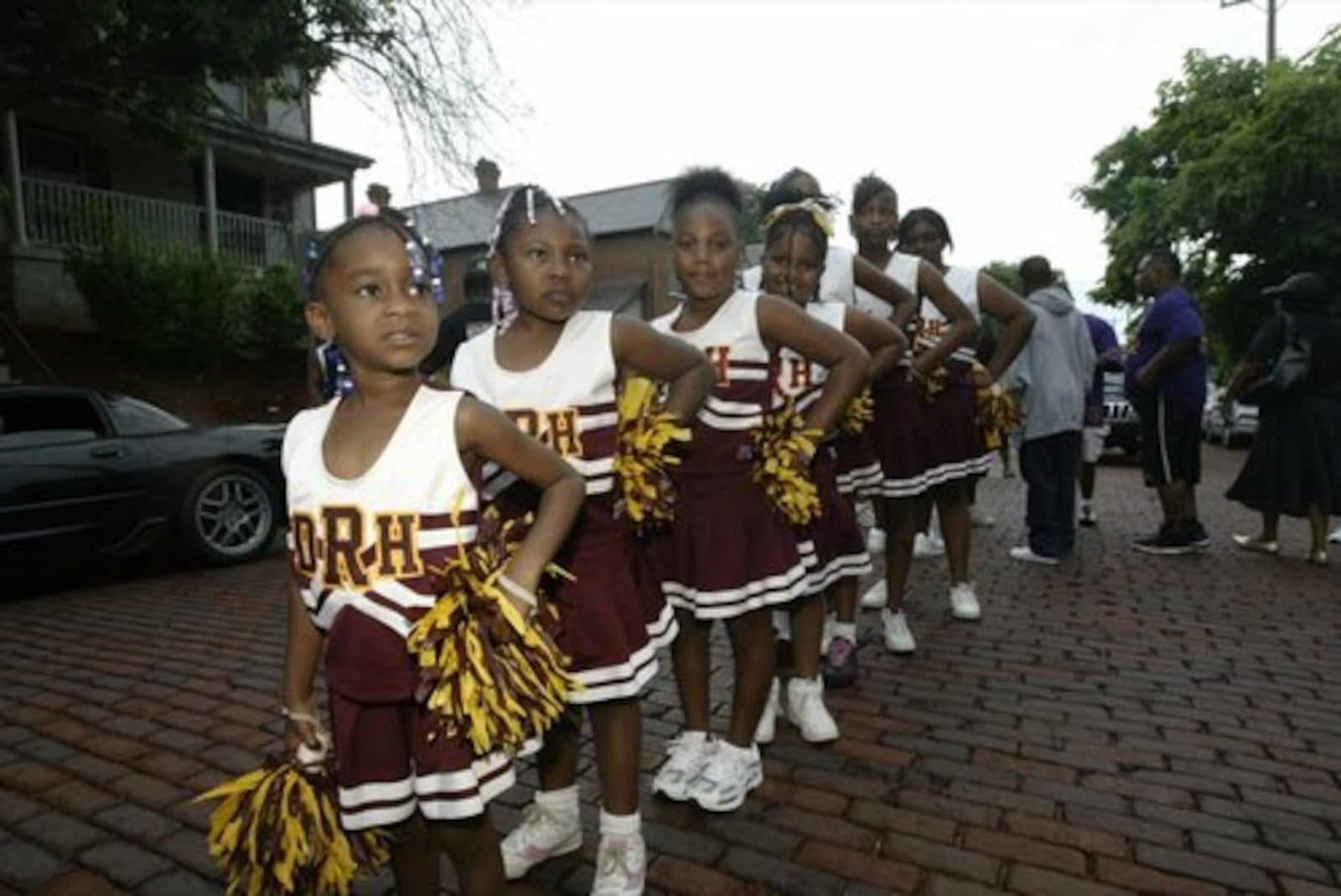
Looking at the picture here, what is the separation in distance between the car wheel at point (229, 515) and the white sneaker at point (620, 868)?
18.8 ft

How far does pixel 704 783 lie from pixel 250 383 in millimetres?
15944

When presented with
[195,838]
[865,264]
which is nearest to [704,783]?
[195,838]

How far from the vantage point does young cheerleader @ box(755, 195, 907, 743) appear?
3.12 m

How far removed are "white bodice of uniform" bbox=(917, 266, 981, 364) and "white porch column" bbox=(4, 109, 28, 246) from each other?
16.0 meters

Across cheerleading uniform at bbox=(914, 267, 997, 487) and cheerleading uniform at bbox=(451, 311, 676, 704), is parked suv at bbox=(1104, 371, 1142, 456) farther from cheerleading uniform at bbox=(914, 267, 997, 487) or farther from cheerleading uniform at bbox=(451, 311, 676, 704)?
cheerleading uniform at bbox=(451, 311, 676, 704)

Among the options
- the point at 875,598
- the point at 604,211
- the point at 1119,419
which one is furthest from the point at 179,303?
the point at 604,211

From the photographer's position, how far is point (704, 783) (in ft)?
8.89

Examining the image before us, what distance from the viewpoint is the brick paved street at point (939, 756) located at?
7.95 feet

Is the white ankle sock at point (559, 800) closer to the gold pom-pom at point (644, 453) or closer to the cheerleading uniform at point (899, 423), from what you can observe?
the gold pom-pom at point (644, 453)

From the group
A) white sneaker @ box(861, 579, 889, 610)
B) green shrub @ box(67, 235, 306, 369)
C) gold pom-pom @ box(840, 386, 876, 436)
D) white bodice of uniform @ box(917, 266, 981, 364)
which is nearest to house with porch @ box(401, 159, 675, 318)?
green shrub @ box(67, 235, 306, 369)

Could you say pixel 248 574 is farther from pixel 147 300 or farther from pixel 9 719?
pixel 147 300

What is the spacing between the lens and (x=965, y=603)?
4859 millimetres

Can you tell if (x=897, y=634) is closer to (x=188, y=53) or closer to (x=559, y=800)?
(x=559, y=800)

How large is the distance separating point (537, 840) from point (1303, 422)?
656cm
